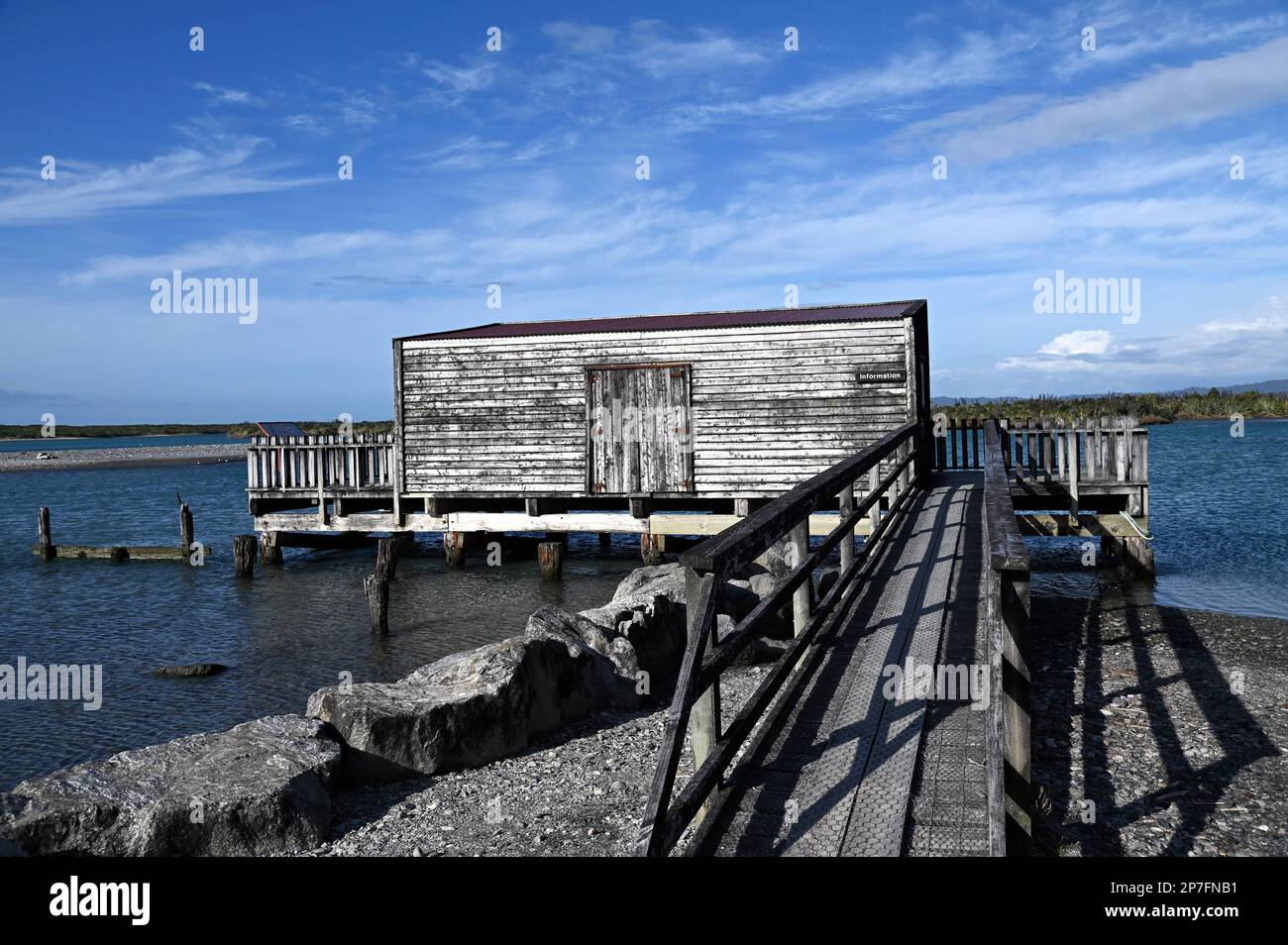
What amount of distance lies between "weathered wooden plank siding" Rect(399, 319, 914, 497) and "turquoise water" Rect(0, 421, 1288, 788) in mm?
2678

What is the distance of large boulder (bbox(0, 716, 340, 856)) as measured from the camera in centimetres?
635

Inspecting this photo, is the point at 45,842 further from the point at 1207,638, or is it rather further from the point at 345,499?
the point at 345,499

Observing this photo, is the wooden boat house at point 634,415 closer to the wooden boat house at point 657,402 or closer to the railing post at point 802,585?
the wooden boat house at point 657,402

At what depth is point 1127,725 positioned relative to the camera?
856cm

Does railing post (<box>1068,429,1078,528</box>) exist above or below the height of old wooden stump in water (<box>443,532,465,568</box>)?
above

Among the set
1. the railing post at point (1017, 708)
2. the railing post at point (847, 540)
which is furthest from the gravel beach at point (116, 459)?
the railing post at point (1017, 708)

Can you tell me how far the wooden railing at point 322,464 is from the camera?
23281mm

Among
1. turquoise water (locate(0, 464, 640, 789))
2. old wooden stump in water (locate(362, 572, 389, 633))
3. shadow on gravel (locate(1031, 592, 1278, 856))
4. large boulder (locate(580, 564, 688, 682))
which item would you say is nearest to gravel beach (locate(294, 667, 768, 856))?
large boulder (locate(580, 564, 688, 682))

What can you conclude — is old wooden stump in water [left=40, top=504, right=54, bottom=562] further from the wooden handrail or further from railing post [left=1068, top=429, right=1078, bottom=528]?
railing post [left=1068, top=429, right=1078, bottom=528]

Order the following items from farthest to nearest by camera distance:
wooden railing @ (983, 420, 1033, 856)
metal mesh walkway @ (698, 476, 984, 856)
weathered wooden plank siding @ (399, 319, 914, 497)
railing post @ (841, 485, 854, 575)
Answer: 1. weathered wooden plank siding @ (399, 319, 914, 497)
2. railing post @ (841, 485, 854, 575)
3. metal mesh walkway @ (698, 476, 984, 856)
4. wooden railing @ (983, 420, 1033, 856)

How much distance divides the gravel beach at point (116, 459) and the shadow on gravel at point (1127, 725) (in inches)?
3642
